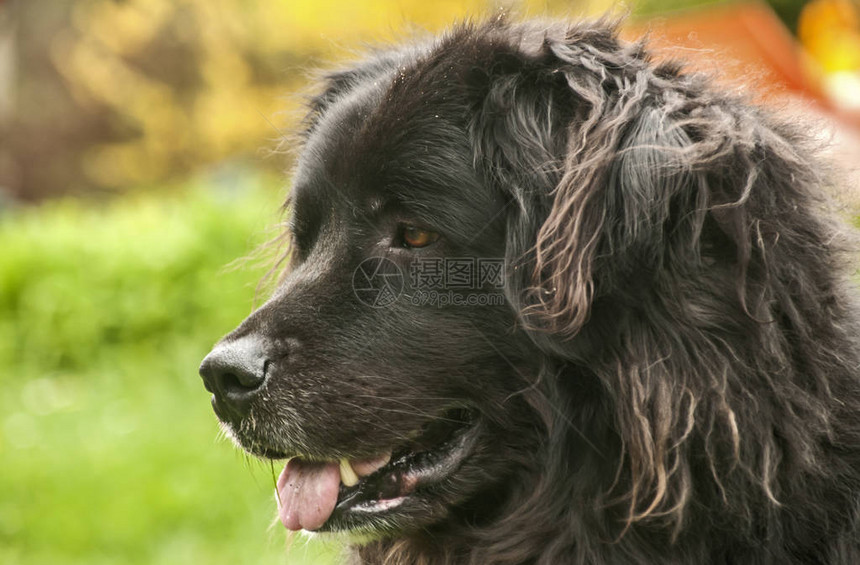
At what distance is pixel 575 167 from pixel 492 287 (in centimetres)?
43

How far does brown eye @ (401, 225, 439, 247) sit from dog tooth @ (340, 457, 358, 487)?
718 mm

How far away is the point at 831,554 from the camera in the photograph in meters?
2.54

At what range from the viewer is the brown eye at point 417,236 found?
9.29ft

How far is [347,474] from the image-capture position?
2943mm

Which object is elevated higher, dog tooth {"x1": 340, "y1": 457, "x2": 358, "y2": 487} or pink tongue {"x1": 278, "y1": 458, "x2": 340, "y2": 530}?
dog tooth {"x1": 340, "y1": 457, "x2": 358, "y2": 487}

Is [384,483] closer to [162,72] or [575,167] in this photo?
[575,167]

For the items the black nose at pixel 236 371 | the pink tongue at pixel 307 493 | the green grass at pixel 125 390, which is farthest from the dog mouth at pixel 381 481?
the green grass at pixel 125 390

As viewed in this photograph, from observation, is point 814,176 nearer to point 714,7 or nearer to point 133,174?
point 714,7

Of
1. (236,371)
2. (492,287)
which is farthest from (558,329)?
(236,371)

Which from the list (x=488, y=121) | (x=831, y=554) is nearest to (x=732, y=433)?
(x=831, y=554)

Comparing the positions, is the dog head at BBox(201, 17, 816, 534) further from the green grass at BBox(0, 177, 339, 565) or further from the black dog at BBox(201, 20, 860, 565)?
the green grass at BBox(0, 177, 339, 565)

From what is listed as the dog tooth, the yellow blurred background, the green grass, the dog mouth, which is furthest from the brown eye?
the yellow blurred background

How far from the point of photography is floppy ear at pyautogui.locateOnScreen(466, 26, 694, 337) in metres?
2.46

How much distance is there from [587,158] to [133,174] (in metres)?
16.2
